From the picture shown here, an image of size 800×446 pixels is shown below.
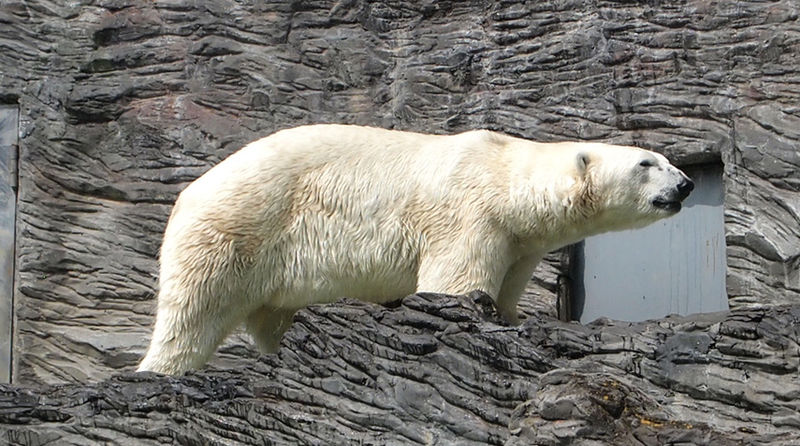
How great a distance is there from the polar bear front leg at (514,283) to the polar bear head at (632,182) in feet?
1.57

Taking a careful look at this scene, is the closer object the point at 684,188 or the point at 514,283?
the point at 684,188

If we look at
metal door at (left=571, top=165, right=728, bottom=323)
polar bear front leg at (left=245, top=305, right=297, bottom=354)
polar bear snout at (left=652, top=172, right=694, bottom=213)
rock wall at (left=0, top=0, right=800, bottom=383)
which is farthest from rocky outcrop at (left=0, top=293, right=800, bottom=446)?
metal door at (left=571, top=165, right=728, bottom=323)

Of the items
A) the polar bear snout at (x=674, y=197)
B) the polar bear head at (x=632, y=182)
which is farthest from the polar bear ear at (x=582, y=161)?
the polar bear snout at (x=674, y=197)

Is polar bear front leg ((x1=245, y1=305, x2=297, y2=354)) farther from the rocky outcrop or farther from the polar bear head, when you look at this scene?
the polar bear head

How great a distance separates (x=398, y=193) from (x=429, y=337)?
5.12 ft

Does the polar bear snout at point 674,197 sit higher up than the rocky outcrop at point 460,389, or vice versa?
the polar bear snout at point 674,197

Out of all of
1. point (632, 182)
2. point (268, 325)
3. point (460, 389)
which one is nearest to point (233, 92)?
point (268, 325)

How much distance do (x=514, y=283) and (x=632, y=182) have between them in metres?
0.83

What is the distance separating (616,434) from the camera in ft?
14.9

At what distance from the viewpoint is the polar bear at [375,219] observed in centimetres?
659

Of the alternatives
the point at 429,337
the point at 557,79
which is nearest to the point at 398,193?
the point at 429,337

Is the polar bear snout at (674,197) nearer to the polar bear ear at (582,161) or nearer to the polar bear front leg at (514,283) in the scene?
the polar bear ear at (582,161)

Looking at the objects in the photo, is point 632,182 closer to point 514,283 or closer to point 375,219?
point 514,283

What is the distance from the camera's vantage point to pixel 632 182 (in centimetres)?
671
